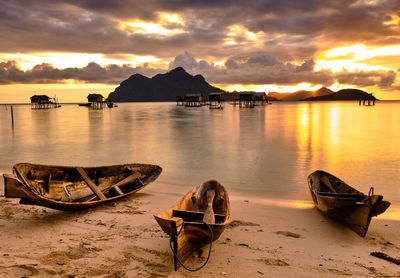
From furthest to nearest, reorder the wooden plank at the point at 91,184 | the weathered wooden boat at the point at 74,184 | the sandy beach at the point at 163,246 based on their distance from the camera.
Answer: the wooden plank at the point at 91,184, the weathered wooden boat at the point at 74,184, the sandy beach at the point at 163,246

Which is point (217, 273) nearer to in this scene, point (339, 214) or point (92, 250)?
point (92, 250)

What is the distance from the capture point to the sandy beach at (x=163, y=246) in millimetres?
4656

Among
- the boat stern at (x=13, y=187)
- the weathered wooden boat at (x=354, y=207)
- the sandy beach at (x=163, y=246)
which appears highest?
the boat stern at (x=13, y=187)

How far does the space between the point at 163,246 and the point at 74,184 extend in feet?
12.7

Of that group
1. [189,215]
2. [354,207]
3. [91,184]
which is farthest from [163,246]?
[354,207]

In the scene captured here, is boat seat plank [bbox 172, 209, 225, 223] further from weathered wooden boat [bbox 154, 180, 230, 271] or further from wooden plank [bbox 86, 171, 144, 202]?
wooden plank [bbox 86, 171, 144, 202]

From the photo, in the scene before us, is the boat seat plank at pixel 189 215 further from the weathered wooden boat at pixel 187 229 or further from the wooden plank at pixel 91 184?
the wooden plank at pixel 91 184

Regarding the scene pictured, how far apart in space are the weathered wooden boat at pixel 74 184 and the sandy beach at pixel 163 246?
0.43 metres

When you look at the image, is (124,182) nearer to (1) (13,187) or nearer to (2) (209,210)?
(1) (13,187)

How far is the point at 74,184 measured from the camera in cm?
799

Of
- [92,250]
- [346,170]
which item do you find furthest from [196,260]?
[346,170]

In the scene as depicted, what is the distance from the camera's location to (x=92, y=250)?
17.2 ft

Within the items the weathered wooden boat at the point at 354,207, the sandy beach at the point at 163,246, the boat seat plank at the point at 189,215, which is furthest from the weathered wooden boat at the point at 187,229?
the weathered wooden boat at the point at 354,207

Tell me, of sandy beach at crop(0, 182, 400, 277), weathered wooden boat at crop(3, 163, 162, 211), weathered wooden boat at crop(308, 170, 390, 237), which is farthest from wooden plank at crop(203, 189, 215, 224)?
weathered wooden boat at crop(308, 170, 390, 237)
